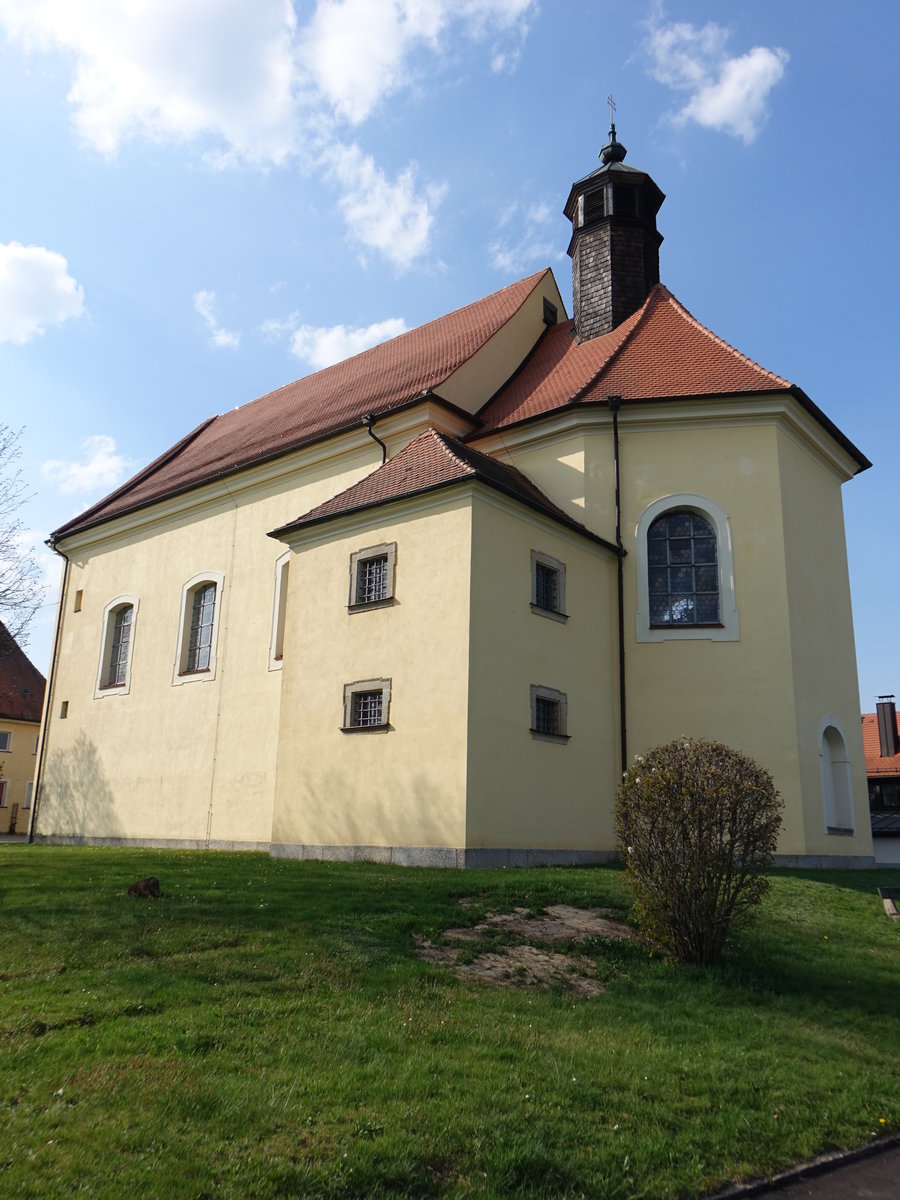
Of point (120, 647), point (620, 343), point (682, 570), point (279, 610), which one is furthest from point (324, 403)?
point (682, 570)

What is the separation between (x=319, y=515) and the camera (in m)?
16.4

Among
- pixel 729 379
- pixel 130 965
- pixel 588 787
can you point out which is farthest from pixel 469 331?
pixel 130 965

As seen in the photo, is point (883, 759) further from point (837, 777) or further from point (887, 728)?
point (837, 777)

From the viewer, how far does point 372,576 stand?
15.6 m

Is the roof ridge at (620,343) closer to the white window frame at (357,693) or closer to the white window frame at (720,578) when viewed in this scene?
the white window frame at (720,578)

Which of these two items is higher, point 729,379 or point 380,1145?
point 729,379

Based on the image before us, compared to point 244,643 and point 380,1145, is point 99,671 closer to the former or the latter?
point 244,643

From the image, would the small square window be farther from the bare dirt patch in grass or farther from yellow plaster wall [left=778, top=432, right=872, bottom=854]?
yellow plaster wall [left=778, top=432, right=872, bottom=854]

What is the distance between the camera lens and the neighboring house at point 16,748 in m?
42.6

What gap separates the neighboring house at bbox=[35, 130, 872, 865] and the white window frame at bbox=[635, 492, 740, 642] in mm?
39

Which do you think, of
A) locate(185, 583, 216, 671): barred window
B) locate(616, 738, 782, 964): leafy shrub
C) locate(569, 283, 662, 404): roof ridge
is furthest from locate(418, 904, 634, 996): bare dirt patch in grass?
locate(185, 583, 216, 671): barred window

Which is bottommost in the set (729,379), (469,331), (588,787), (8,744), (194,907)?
(194,907)

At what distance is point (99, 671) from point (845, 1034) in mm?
21284

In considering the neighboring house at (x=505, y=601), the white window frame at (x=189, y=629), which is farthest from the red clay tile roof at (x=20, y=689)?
the white window frame at (x=189, y=629)
